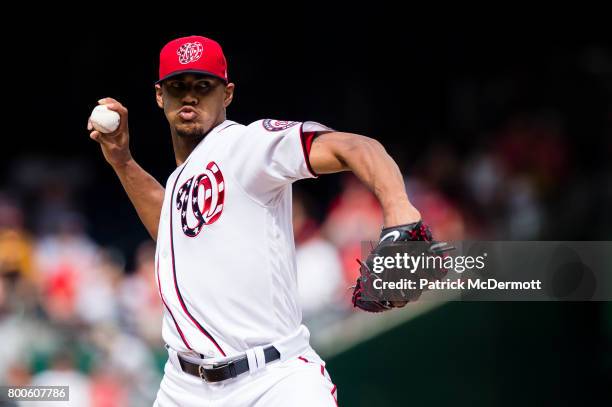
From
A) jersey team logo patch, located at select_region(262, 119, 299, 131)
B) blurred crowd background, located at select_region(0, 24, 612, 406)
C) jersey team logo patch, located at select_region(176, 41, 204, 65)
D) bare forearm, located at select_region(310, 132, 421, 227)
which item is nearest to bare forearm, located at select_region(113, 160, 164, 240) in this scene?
jersey team logo patch, located at select_region(176, 41, 204, 65)

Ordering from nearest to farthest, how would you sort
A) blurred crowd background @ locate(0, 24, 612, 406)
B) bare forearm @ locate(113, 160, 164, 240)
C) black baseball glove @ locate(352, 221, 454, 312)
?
black baseball glove @ locate(352, 221, 454, 312)
bare forearm @ locate(113, 160, 164, 240)
blurred crowd background @ locate(0, 24, 612, 406)

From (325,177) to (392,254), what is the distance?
6.74 m

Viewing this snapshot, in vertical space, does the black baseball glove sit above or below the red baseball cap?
below

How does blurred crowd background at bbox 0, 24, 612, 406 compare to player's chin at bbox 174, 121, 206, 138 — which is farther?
blurred crowd background at bbox 0, 24, 612, 406

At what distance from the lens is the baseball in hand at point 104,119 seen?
3334 millimetres

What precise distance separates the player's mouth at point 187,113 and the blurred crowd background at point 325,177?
8.43 ft

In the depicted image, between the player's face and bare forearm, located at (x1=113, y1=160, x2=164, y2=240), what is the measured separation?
480mm

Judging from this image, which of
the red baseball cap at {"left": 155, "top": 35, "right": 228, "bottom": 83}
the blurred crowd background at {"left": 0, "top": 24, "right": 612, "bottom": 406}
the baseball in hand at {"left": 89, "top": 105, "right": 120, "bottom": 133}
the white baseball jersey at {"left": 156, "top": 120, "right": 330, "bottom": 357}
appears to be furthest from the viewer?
the blurred crowd background at {"left": 0, "top": 24, "right": 612, "bottom": 406}

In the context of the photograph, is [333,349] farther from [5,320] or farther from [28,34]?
[28,34]

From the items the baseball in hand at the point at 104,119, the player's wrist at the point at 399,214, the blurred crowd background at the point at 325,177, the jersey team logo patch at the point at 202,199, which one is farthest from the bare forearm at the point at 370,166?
the blurred crowd background at the point at 325,177

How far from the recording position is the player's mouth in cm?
297

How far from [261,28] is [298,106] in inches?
52.3

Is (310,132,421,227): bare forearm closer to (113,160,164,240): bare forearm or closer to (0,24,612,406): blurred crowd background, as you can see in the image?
(113,160,164,240): bare forearm

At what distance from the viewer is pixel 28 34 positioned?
10438mm
